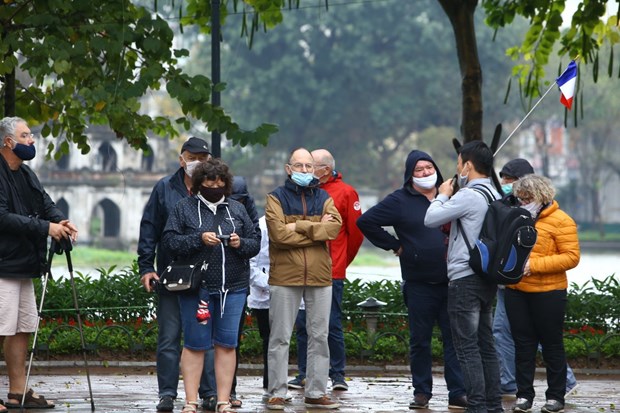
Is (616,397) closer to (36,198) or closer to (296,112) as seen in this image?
(36,198)

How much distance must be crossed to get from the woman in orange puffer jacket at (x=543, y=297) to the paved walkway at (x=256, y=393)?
0.32m

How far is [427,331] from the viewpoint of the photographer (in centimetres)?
959

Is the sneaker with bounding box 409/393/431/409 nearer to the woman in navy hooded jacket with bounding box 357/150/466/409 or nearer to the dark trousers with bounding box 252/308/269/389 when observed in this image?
the woman in navy hooded jacket with bounding box 357/150/466/409

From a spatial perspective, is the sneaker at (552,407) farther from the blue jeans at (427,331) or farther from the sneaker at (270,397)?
the sneaker at (270,397)

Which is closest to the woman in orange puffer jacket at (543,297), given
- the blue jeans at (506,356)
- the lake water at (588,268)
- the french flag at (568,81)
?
the blue jeans at (506,356)

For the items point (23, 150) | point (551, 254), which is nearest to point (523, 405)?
point (551, 254)

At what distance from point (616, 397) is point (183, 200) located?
4.11m

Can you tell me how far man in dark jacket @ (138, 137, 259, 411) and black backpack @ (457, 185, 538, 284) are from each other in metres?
1.57

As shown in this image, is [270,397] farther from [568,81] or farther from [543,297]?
[568,81]

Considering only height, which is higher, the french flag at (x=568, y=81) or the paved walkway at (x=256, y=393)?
the french flag at (x=568, y=81)

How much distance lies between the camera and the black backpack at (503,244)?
8484 millimetres

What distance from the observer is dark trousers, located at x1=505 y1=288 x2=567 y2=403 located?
368 inches

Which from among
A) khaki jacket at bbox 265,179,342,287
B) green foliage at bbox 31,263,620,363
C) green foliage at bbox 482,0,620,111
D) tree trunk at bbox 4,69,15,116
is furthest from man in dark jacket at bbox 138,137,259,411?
green foliage at bbox 482,0,620,111

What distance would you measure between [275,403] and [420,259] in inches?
57.1
